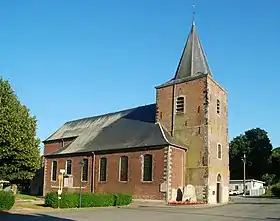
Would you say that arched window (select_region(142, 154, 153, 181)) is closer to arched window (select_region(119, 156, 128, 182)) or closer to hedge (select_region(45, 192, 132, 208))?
arched window (select_region(119, 156, 128, 182))

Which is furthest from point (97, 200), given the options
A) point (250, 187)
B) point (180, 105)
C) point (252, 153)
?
point (252, 153)

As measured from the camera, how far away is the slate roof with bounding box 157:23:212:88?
135 ft

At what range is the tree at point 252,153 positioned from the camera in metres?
91.2

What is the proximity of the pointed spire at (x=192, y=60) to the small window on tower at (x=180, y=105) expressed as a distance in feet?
8.70

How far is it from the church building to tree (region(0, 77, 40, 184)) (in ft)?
20.8

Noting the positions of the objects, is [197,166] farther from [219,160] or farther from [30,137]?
[30,137]

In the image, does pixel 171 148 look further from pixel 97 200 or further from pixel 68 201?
pixel 68 201

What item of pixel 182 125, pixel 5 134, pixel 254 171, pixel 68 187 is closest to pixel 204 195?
pixel 182 125

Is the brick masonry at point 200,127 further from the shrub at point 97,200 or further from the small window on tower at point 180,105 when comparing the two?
the shrub at point 97,200

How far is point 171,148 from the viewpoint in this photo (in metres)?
36.2

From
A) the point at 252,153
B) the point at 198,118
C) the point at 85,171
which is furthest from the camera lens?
the point at 252,153

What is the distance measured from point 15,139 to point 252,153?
6995 cm

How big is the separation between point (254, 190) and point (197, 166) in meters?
41.9

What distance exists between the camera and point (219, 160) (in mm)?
39781
